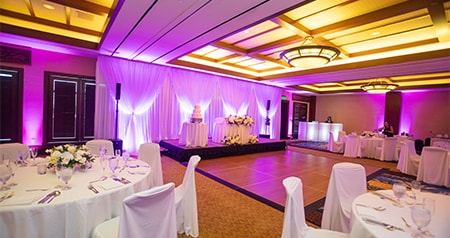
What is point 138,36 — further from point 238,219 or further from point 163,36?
point 238,219

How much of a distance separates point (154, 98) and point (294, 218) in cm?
655

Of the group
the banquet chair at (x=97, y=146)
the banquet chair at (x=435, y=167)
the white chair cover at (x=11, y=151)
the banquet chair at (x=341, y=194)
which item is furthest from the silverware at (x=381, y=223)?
the banquet chair at (x=435, y=167)

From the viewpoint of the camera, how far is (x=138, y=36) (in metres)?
4.56

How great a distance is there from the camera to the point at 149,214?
1.60 meters

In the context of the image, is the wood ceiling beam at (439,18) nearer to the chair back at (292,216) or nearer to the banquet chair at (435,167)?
the banquet chair at (435,167)

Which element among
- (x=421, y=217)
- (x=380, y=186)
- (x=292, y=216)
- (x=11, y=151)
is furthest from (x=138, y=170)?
(x=380, y=186)

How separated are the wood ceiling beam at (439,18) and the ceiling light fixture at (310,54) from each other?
1.47m

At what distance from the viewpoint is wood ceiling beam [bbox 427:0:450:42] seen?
327 cm

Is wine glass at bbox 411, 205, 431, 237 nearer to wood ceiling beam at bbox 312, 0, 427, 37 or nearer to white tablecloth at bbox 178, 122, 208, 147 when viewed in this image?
wood ceiling beam at bbox 312, 0, 427, 37

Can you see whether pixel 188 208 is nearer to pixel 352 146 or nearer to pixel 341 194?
pixel 341 194

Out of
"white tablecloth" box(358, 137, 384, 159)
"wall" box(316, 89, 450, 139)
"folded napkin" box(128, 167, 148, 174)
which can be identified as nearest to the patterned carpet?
"white tablecloth" box(358, 137, 384, 159)

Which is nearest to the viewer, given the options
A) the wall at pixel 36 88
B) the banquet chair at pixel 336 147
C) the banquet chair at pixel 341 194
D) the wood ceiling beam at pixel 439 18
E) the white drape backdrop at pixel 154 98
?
the banquet chair at pixel 341 194

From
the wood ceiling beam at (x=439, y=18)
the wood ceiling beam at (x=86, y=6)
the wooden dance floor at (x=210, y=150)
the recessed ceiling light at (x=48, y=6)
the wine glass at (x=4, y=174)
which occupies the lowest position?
the wooden dance floor at (x=210, y=150)

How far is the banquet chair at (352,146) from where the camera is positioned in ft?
26.2
